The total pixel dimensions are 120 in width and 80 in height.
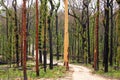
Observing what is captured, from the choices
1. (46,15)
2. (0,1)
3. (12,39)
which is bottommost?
(12,39)

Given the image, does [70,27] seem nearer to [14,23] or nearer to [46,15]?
[14,23]

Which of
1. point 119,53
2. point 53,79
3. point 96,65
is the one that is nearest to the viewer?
point 53,79

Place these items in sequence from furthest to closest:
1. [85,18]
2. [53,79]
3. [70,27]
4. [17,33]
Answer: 1. [70,27]
2. [85,18]
3. [17,33]
4. [53,79]

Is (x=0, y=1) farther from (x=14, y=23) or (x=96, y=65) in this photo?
(x=96, y=65)

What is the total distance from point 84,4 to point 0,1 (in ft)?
41.0

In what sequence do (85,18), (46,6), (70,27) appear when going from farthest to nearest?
(70,27), (85,18), (46,6)

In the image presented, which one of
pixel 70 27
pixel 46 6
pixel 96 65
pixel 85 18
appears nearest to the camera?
pixel 46 6

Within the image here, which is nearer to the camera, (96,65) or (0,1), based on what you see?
(96,65)

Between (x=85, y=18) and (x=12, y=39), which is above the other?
(x=85, y=18)

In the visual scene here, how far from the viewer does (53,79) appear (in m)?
20.1

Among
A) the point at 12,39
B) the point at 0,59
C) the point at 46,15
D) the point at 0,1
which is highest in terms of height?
the point at 0,1

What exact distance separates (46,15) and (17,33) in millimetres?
7517

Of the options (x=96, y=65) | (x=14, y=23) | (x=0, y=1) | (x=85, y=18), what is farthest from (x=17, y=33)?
(x=85, y=18)

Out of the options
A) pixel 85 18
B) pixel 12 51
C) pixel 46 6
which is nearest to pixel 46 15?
pixel 46 6
